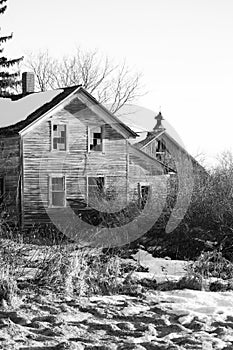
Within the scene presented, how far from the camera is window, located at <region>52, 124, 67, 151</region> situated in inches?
1109

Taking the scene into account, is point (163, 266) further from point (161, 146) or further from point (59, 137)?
point (161, 146)

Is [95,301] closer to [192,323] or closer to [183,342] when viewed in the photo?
[192,323]

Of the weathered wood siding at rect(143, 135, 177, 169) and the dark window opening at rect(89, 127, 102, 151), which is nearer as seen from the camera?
the dark window opening at rect(89, 127, 102, 151)

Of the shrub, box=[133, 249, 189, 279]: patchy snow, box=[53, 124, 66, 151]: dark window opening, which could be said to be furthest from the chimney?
the shrub

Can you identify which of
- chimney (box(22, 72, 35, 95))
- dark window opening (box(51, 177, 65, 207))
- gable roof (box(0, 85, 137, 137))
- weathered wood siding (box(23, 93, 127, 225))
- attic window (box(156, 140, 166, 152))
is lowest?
dark window opening (box(51, 177, 65, 207))

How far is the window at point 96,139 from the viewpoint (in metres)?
29.2

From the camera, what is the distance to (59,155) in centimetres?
2812

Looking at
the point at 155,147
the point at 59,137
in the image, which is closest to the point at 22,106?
the point at 59,137

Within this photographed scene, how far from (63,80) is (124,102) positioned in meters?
5.01

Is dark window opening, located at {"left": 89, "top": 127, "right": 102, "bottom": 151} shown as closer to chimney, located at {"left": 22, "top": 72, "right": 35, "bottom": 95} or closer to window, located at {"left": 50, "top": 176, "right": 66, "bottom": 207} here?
window, located at {"left": 50, "top": 176, "right": 66, "bottom": 207}

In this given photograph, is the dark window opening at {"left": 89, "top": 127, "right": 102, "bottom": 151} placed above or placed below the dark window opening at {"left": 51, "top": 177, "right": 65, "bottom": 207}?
above

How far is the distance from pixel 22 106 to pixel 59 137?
249cm

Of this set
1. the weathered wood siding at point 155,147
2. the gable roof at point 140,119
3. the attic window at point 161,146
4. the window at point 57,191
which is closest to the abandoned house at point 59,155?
the window at point 57,191

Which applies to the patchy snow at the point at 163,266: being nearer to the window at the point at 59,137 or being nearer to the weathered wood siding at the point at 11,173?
the weathered wood siding at the point at 11,173
